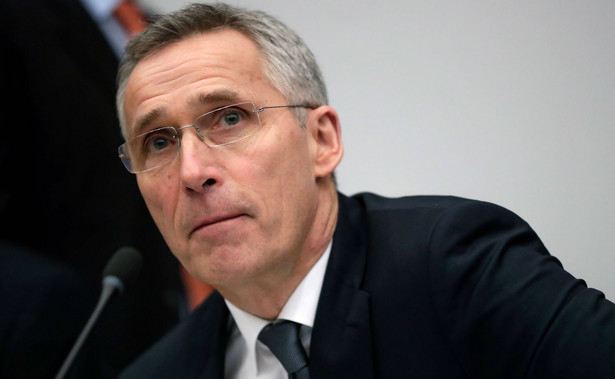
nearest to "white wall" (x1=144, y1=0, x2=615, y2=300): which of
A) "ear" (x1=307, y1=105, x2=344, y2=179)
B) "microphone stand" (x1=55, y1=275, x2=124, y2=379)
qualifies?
"ear" (x1=307, y1=105, x2=344, y2=179)

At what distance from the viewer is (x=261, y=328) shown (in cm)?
203

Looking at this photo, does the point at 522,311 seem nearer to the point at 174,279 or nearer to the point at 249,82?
the point at 249,82

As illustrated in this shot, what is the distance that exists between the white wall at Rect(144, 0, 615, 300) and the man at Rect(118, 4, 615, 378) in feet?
2.33

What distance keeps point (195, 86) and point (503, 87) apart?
4.31 feet

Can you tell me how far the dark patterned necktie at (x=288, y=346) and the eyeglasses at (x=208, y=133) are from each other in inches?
20.9

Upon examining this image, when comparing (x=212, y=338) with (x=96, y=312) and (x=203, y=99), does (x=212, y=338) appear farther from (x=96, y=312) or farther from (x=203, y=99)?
(x=203, y=99)

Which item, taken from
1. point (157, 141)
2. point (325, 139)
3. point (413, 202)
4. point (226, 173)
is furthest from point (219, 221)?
point (413, 202)

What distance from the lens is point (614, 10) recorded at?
2.50m

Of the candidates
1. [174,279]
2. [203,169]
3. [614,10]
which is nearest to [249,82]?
[203,169]

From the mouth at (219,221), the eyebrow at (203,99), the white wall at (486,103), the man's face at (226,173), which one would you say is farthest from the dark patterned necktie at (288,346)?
the white wall at (486,103)

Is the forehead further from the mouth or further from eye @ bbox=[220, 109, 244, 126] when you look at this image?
the mouth

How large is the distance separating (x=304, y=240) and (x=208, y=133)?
0.39 metres

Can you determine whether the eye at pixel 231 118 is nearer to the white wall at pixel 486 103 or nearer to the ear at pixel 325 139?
the ear at pixel 325 139

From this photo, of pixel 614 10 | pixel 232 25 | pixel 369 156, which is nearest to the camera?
pixel 232 25
